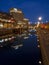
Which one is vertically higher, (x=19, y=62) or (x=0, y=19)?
(x=0, y=19)

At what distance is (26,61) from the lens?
3106cm

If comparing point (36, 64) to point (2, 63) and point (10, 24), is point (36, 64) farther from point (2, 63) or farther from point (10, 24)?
point (10, 24)

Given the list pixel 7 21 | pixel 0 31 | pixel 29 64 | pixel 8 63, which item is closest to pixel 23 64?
pixel 29 64

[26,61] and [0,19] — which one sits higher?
[0,19]

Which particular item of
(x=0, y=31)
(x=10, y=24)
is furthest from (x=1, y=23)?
(x=0, y=31)

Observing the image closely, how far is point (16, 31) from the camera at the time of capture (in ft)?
392

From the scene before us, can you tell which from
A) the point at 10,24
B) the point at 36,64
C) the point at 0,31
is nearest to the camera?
the point at 36,64

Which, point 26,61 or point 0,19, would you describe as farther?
point 0,19

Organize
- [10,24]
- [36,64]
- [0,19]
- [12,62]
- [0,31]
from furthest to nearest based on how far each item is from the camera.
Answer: [10,24] < [0,19] < [0,31] < [12,62] < [36,64]

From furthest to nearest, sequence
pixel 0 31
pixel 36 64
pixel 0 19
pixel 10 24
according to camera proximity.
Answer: pixel 10 24
pixel 0 19
pixel 0 31
pixel 36 64

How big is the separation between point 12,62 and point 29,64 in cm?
366

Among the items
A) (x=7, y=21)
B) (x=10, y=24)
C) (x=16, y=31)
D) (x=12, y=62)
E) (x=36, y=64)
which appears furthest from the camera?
(x=10, y=24)

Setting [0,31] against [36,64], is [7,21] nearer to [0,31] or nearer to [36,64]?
[0,31]

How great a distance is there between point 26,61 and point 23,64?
2.16 metres
